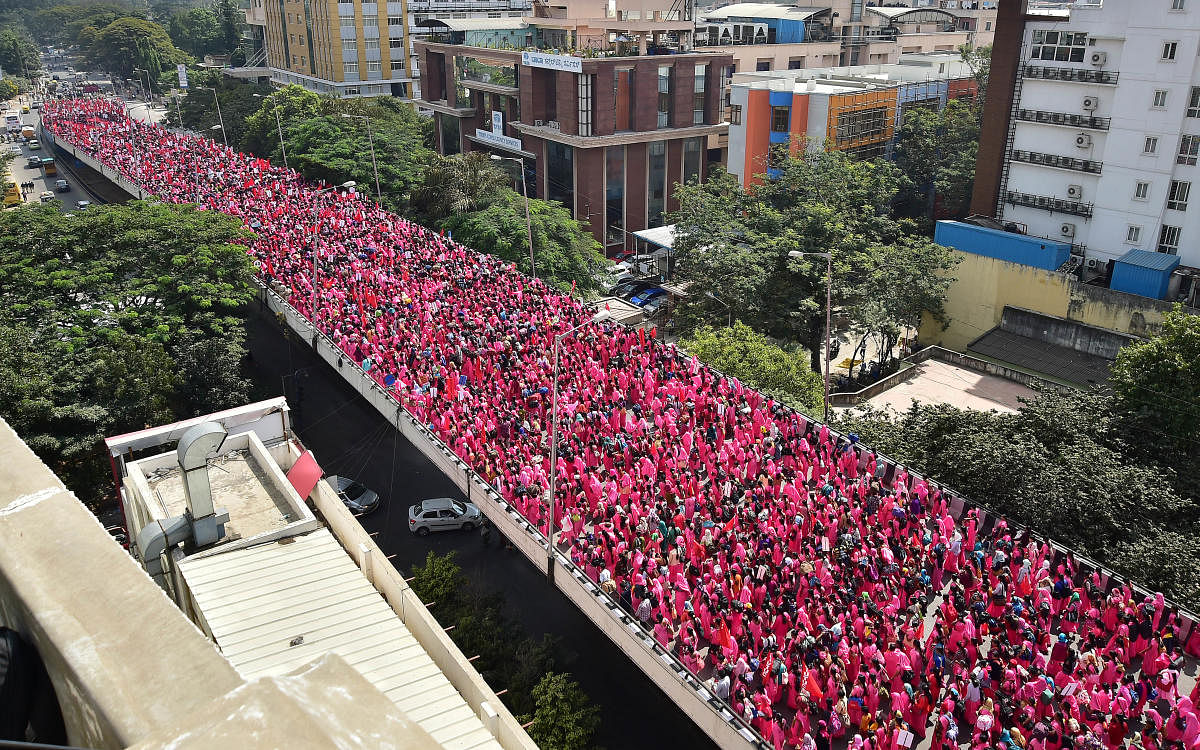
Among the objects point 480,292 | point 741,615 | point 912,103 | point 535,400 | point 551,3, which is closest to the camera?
point 741,615

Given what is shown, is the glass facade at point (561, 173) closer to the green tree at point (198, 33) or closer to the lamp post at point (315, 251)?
the lamp post at point (315, 251)

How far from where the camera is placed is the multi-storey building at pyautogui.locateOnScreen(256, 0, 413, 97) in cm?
7469

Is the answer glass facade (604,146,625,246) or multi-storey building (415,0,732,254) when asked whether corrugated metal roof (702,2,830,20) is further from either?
glass facade (604,146,625,246)

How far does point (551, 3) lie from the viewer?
5278cm

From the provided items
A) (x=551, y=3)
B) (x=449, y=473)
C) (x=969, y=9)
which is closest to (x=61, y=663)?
(x=449, y=473)

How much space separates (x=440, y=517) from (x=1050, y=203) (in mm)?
26372

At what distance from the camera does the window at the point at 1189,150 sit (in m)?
29.9

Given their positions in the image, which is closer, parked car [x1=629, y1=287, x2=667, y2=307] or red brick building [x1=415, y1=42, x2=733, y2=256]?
parked car [x1=629, y1=287, x2=667, y2=307]

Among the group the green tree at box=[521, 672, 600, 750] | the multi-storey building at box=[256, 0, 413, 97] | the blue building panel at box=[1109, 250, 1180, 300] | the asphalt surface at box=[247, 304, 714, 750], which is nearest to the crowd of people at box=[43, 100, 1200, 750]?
the green tree at box=[521, 672, 600, 750]

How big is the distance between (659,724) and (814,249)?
19724 mm

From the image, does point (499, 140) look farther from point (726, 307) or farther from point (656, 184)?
point (726, 307)

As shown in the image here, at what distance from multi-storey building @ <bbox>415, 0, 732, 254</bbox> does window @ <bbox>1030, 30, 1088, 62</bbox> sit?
17.5 meters

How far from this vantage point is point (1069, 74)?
33.4 m

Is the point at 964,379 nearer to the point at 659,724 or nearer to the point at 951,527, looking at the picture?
the point at 951,527
